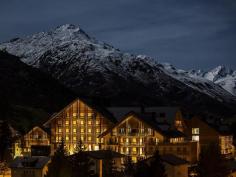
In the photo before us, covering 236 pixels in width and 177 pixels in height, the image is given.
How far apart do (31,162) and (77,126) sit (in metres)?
33.3

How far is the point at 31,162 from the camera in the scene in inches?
3846

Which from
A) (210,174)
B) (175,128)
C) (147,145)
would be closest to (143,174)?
(210,174)

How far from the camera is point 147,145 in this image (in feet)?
378

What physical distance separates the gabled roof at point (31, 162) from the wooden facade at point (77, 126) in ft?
92.3

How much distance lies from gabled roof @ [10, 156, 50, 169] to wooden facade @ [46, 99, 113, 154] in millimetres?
28144

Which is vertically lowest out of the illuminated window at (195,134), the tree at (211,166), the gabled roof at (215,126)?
the tree at (211,166)

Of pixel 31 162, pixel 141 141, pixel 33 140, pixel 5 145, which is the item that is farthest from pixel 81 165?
pixel 33 140

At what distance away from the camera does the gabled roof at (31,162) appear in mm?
97062

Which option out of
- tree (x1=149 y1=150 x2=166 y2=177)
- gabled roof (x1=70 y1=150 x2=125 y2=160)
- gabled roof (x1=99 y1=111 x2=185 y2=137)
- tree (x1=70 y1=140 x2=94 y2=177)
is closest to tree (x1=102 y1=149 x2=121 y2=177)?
gabled roof (x1=70 y1=150 x2=125 y2=160)

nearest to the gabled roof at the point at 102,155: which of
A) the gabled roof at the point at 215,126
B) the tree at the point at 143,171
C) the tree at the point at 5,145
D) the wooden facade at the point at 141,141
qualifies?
the wooden facade at the point at 141,141

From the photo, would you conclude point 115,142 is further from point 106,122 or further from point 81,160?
point 81,160

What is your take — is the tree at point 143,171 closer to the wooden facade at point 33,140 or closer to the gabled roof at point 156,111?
the gabled roof at point 156,111

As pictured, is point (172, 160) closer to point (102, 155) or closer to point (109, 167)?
point (109, 167)

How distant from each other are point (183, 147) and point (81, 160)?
90.8 feet
